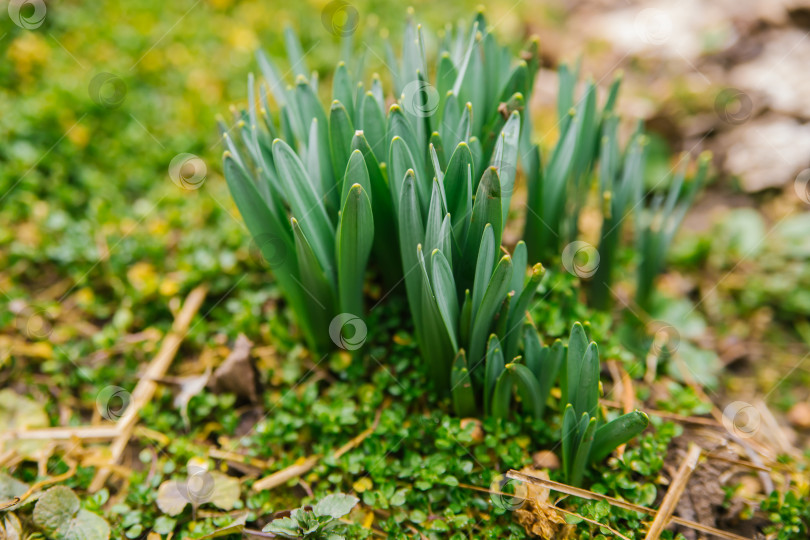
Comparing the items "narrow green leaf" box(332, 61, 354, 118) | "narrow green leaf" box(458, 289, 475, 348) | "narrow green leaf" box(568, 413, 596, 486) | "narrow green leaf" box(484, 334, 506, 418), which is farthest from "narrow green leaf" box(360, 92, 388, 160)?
"narrow green leaf" box(568, 413, 596, 486)

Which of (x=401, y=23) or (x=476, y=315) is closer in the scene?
(x=476, y=315)

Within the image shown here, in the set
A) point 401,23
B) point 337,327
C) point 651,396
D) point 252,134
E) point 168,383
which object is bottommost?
point 651,396

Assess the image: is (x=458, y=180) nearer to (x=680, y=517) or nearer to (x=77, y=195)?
(x=680, y=517)

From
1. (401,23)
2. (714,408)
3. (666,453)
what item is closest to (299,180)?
(666,453)

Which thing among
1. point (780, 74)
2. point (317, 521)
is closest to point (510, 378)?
point (317, 521)

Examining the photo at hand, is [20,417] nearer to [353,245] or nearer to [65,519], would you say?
[65,519]

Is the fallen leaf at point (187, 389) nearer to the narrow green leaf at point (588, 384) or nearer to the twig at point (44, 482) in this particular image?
the twig at point (44, 482)

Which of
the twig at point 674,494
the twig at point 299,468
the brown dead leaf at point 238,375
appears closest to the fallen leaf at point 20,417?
the brown dead leaf at point 238,375
